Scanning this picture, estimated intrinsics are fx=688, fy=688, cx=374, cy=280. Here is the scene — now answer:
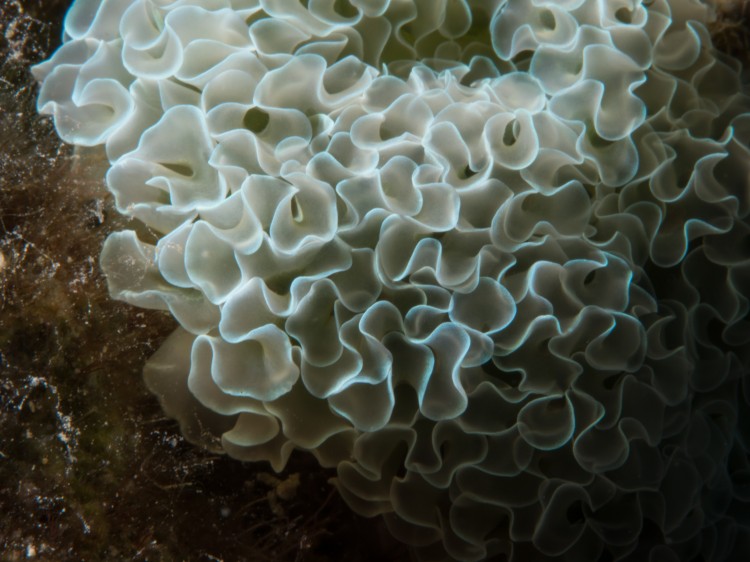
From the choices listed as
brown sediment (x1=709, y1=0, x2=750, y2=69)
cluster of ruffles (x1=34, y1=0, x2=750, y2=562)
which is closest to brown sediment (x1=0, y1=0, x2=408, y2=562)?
cluster of ruffles (x1=34, y1=0, x2=750, y2=562)

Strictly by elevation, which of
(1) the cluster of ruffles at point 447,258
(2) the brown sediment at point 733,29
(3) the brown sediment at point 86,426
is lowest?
(3) the brown sediment at point 86,426

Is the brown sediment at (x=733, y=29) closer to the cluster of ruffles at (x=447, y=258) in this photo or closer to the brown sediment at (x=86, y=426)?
the cluster of ruffles at (x=447, y=258)

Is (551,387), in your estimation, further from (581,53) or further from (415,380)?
(581,53)

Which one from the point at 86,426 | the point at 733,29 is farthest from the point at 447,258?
the point at 733,29

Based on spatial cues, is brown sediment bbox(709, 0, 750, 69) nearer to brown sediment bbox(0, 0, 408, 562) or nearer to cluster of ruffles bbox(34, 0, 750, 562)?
cluster of ruffles bbox(34, 0, 750, 562)

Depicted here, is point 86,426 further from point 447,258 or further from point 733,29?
point 733,29

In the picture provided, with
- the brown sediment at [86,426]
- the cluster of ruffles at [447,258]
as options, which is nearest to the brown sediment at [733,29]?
the cluster of ruffles at [447,258]
